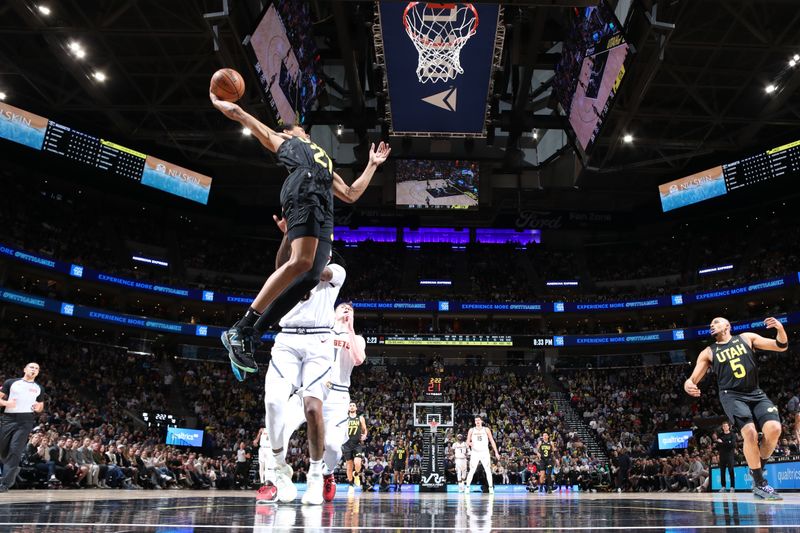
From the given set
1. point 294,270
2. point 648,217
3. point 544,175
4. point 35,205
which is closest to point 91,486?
point 294,270

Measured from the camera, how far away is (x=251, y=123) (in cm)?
484

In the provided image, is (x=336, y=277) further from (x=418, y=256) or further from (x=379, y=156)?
(x=418, y=256)

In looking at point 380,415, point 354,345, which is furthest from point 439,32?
point 380,415

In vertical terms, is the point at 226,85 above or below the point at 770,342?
above

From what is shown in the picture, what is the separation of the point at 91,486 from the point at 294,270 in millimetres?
17164

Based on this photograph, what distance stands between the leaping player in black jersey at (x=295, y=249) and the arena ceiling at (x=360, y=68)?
13631 millimetres

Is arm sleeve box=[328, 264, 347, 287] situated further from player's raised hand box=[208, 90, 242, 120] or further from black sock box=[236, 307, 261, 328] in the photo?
player's raised hand box=[208, 90, 242, 120]

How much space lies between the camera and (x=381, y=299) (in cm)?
3994

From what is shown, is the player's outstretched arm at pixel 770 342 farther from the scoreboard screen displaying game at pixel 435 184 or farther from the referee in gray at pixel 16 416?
the scoreboard screen displaying game at pixel 435 184

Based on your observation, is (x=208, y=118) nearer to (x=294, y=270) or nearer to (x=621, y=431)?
(x=621, y=431)

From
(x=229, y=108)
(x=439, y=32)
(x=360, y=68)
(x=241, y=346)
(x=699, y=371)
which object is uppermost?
(x=360, y=68)

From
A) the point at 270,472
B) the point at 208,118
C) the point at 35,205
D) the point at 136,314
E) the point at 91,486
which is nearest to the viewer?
the point at 270,472

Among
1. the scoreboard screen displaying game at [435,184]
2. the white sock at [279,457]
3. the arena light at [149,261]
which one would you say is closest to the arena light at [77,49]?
the scoreboard screen displaying game at [435,184]

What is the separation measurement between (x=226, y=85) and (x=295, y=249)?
1.74 metres
